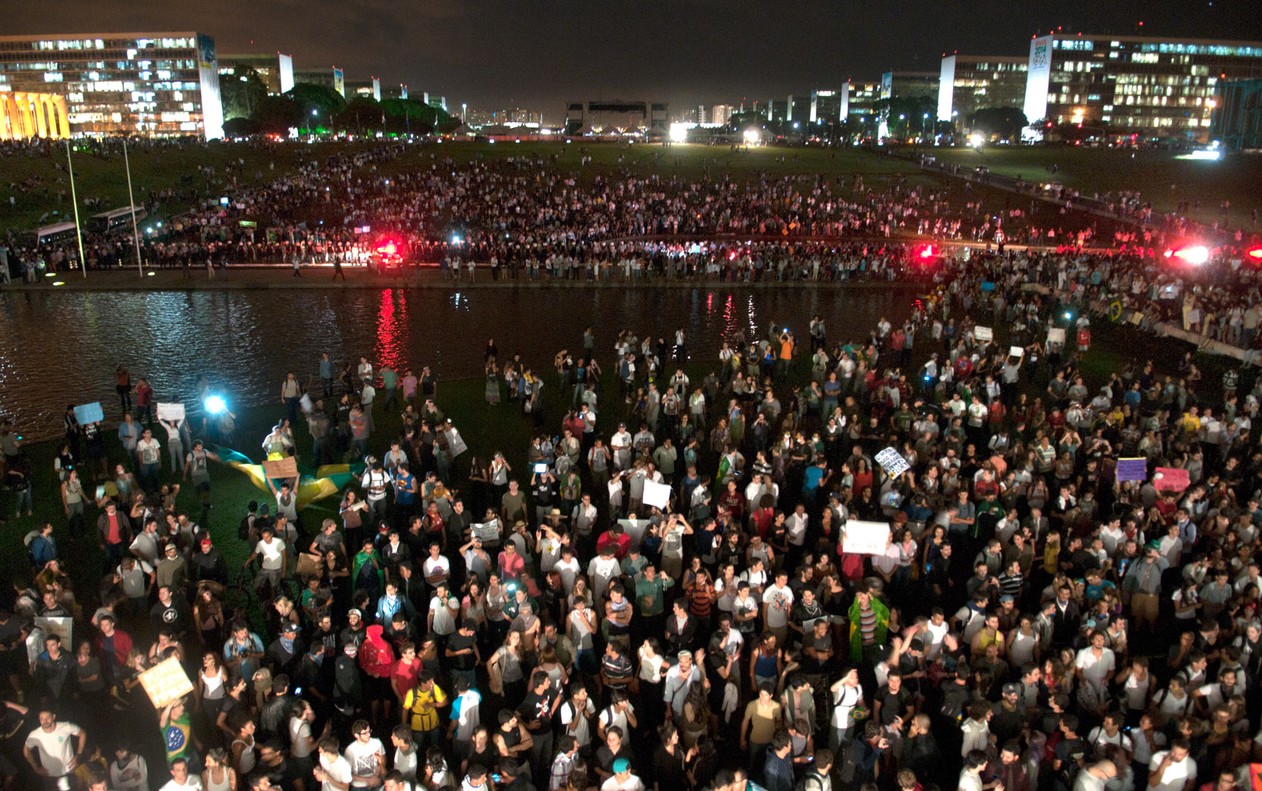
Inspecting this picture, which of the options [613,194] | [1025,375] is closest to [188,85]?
[613,194]

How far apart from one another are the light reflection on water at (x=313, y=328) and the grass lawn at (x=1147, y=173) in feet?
106

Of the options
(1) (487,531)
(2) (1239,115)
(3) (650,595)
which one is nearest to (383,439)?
(1) (487,531)

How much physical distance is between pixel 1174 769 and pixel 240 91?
478ft

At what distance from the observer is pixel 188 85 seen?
135625 mm

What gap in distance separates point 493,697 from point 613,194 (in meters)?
43.5

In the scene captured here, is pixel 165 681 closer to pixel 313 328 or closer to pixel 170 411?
pixel 170 411

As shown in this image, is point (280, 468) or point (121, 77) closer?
point (280, 468)

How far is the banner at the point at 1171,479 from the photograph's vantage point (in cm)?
1034

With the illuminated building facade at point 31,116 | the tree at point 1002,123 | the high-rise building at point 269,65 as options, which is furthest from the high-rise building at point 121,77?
the tree at point 1002,123

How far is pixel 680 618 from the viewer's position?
748 cm

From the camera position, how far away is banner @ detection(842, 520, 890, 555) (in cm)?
857

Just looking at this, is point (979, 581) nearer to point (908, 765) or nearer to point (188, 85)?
point (908, 765)

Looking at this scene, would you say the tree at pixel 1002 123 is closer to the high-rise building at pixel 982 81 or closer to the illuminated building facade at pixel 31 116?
the high-rise building at pixel 982 81

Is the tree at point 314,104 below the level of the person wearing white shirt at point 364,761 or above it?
above
